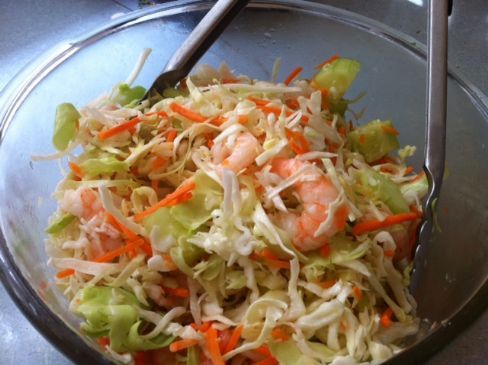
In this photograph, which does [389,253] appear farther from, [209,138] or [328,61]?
[328,61]

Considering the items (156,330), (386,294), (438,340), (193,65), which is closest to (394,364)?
(438,340)

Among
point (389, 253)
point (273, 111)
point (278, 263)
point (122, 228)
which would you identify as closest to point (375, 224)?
point (389, 253)

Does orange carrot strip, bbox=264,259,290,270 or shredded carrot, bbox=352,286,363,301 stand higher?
orange carrot strip, bbox=264,259,290,270

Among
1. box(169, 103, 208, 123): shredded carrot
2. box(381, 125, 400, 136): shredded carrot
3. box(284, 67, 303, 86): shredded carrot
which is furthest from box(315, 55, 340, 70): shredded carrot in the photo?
box(169, 103, 208, 123): shredded carrot

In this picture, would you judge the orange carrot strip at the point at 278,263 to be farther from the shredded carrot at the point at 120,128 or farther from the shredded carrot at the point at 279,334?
the shredded carrot at the point at 120,128

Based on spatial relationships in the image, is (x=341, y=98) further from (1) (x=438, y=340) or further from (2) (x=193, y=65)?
(1) (x=438, y=340)

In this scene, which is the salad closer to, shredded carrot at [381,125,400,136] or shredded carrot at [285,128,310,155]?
shredded carrot at [285,128,310,155]
